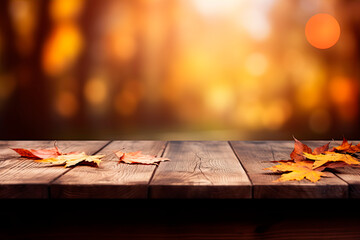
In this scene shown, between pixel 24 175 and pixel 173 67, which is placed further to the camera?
pixel 173 67

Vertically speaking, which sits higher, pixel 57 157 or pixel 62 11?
pixel 62 11

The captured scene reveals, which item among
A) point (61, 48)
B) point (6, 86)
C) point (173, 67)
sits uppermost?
point (61, 48)

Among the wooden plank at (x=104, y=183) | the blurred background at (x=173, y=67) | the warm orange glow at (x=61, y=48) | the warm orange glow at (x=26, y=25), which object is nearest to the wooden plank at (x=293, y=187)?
the wooden plank at (x=104, y=183)

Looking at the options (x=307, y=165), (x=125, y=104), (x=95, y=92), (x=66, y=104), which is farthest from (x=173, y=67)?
(x=307, y=165)

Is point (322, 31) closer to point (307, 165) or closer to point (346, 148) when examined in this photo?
point (346, 148)

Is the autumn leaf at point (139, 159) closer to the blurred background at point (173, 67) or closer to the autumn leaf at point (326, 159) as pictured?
the autumn leaf at point (326, 159)

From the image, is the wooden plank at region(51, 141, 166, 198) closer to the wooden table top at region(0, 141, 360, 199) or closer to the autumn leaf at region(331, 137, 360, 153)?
the wooden table top at region(0, 141, 360, 199)

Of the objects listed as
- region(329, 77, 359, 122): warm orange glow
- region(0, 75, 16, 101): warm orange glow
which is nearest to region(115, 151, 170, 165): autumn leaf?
region(0, 75, 16, 101): warm orange glow
